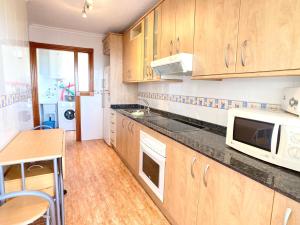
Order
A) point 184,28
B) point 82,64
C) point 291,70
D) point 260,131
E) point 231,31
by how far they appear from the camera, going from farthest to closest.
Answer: point 82,64 → point 184,28 → point 231,31 → point 260,131 → point 291,70

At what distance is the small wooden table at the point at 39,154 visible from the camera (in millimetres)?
1357

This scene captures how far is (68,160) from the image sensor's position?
3383 millimetres

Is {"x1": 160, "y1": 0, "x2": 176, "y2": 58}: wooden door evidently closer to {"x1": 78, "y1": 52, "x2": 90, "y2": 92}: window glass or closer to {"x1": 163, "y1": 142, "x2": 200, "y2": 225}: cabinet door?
{"x1": 163, "y1": 142, "x2": 200, "y2": 225}: cabinet door

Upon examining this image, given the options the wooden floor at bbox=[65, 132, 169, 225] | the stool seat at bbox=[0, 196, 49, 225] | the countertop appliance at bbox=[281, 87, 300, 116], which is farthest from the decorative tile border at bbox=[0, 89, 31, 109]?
the countertop appliance at bbox=[281, 87, 300, 116]

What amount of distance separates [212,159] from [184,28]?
4.58ft

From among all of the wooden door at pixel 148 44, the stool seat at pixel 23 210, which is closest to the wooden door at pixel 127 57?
the wooden door at pixel 148 44

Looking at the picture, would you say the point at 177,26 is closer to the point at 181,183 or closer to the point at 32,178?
the point at 181,183

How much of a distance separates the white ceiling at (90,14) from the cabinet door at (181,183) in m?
2.20

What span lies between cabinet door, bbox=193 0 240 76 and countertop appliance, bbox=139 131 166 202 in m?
0.87

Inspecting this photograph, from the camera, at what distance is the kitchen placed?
1.05 meters

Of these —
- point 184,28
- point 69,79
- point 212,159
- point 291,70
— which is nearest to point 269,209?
point 212,159

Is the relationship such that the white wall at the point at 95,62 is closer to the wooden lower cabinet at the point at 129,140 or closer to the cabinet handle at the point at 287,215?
the wooden lower cabinet at the point at 129,140

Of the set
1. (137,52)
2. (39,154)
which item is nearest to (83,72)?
(137,52)

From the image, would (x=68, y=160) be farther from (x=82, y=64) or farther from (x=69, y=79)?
(x=69, y=79)
